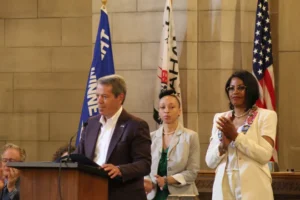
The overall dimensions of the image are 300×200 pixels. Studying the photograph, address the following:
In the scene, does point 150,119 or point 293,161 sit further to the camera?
point 293,161

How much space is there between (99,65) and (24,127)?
6.19 ft

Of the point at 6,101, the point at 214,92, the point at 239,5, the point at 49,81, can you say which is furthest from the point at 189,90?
the point at 6,101

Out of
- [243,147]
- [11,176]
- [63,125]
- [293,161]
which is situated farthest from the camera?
[63,125]

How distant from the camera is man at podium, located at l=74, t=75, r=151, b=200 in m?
4.82

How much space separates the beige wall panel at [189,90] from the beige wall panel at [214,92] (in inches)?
2.4

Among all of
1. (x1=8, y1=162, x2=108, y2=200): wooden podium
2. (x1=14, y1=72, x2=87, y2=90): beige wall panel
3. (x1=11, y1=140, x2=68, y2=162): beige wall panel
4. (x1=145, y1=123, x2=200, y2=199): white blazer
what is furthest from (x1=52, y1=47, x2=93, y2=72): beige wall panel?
(x1=8, y1=162, x2=108, y2=200): wooden podium

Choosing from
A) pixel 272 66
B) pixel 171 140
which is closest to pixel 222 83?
pixel 272 66

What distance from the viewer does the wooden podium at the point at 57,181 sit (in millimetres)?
4227

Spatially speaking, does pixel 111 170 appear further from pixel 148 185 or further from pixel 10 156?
pixel 10 156

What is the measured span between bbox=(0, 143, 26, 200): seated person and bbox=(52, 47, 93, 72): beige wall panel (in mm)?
2881

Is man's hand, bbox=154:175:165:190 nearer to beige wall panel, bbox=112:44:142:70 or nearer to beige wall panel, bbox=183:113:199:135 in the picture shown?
beige wall panel, bbox=183:113:199:135

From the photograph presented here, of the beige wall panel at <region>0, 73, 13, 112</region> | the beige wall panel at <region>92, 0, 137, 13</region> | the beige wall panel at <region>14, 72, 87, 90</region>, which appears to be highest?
Answer: the beige wall panel at <region>92, 0, 137, 13</region>

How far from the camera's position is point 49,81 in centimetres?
915

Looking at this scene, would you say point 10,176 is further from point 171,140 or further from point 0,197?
point 171,140
